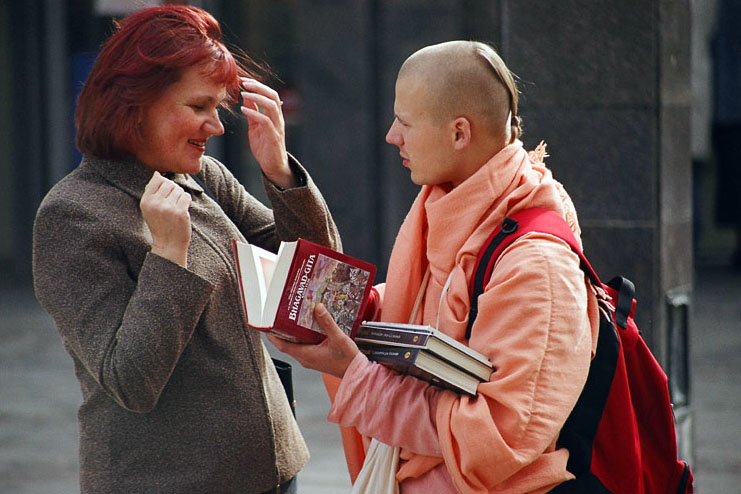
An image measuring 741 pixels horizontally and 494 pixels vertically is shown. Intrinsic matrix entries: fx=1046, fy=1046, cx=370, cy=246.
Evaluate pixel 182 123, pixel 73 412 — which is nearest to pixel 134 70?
pixel 182 123

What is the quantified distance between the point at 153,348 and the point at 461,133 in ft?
2.69

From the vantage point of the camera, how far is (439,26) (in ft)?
32.9

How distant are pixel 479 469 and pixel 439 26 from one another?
8375 mm

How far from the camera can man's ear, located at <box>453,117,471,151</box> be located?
7.20 ft

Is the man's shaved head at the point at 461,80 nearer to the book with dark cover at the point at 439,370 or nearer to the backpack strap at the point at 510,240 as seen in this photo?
the backpack strap at the point at 510,240

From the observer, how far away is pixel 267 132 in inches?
108

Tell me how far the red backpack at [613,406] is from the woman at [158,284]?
68cm

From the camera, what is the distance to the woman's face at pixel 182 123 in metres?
2.54

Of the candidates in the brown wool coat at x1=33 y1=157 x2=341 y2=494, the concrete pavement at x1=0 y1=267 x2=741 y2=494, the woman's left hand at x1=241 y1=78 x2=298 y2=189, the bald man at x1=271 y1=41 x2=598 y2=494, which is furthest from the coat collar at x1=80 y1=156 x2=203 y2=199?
the concrete pavement at x1=0 y1=267 x2=741 y2=494

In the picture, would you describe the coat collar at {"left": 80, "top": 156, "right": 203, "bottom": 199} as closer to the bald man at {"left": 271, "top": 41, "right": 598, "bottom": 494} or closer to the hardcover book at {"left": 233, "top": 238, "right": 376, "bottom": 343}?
the hardcover book at {"left": 233, "top": 238, "right": 376, "bottom": 343}

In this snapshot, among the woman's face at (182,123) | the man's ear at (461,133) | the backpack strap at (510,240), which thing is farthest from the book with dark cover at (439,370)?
the woman's face at (182,123)

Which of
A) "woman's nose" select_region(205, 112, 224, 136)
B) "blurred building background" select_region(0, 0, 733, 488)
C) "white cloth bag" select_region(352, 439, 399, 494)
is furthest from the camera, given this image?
"blurred building background" select_region(0, 0, 733, 488)

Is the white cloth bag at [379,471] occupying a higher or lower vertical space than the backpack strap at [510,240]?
lower

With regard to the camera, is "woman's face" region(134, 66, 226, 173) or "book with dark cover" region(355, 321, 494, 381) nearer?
"book with dark cover" region(355, 321, 494, 381)
